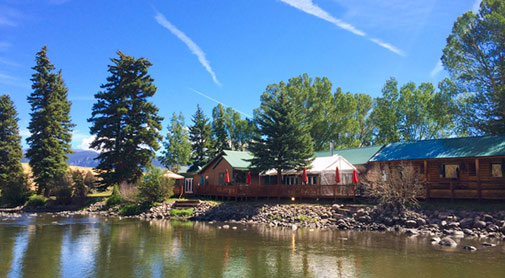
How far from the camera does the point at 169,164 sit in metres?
55.4

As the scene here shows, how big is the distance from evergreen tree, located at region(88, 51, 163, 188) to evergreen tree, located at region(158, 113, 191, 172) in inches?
432

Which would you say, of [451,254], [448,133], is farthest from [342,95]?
[451,254]

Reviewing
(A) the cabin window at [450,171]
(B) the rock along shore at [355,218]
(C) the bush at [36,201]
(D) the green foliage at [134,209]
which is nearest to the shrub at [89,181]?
(C) the bush at [36,201]

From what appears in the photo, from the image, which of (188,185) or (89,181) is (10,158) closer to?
(89,181)

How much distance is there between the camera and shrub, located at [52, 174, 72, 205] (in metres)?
40.0

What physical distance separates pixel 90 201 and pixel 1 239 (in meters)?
21.6

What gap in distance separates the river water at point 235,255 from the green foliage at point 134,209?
11429 mm

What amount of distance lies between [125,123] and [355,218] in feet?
95.3

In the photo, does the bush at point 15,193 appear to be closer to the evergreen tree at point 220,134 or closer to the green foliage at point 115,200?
the green foliage at point 115,200

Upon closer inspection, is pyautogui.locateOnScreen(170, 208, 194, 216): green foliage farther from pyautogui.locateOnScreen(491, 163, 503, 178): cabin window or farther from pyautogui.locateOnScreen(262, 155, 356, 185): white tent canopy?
pyautogui.locateOnScreen(491, 163, 503, 178): cabin window

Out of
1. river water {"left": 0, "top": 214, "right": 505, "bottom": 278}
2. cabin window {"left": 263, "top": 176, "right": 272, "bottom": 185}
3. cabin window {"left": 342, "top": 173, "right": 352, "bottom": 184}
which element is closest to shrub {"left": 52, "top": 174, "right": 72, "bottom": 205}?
river water {"left": 0, "top": 214, "right": 505, "bottom": 278}

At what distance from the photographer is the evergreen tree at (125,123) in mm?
41406

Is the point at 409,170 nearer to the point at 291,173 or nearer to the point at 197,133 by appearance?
the point at 291,173

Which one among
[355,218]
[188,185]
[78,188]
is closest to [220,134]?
[188,185]
